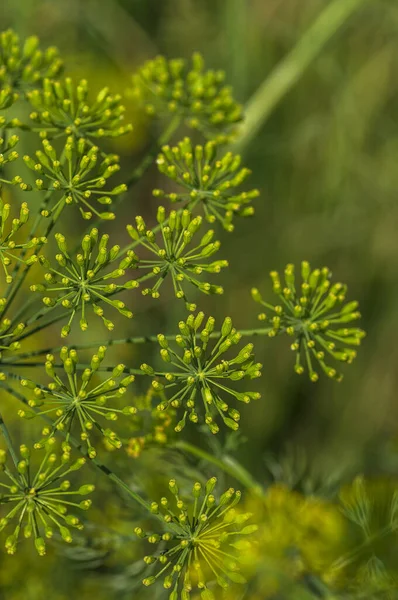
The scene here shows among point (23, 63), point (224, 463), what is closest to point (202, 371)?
point (224, 463)

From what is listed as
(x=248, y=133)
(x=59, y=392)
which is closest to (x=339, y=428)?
(x=248, y=133)

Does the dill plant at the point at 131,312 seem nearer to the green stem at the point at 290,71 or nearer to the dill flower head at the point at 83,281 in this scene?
the dill flower head at the point at 83,281

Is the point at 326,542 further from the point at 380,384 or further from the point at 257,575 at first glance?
the point at 380,384

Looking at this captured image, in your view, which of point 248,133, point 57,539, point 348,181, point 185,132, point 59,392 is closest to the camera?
point 59,392

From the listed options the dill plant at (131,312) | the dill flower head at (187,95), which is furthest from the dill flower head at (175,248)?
the dill flower head at (187,95)

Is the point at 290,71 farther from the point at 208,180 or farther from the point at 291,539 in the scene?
the point at 291,539

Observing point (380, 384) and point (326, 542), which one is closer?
point (326, 542)

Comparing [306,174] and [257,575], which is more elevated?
[306,174]
